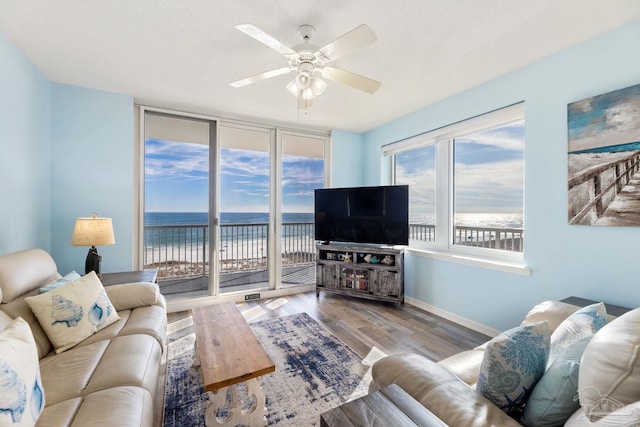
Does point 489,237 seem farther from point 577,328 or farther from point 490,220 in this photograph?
point 577,328

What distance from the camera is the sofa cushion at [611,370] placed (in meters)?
0.69

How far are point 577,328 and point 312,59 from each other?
2.06 metres

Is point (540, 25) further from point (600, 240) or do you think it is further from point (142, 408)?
point (142, 408)

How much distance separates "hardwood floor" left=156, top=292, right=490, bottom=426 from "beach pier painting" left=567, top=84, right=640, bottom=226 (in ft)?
4.75

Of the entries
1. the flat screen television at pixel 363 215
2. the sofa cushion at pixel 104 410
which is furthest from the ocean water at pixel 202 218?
the sofa cushion at pixel 104 410

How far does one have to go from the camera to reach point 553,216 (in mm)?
2277

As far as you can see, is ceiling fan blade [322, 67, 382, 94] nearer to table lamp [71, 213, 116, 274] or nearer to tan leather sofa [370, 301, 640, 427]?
tan leather sofa [370, 301, 640, 427]

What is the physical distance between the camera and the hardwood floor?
2.50 meters

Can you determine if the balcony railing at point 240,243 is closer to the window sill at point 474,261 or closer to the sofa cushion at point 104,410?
the window sill at point 474,261

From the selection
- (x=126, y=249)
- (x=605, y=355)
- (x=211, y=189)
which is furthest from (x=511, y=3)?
(x=126, y=249)

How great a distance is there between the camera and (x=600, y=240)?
202cm

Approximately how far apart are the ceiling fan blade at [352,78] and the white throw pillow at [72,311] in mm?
2162

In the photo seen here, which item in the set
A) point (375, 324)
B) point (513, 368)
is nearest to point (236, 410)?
point (513, 368)

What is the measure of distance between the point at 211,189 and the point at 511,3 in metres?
3.37
